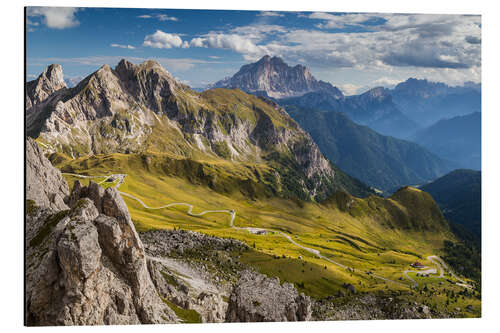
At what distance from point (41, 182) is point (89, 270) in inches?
517

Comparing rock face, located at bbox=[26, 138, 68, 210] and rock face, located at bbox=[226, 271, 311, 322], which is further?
rock face, located at bbox=[226, 271, 311, 322]

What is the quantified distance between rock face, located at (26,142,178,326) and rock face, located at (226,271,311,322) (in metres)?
5.86

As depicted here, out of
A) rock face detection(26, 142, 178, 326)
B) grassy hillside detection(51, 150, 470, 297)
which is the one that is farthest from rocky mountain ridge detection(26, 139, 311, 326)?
grassy hillside detection(51, 150, 470, 297)

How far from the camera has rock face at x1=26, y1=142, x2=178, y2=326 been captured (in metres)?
18.7

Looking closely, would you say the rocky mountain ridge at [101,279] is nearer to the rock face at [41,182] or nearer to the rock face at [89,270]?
the rock face at [89,270]

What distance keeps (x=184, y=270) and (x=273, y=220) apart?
140 feet

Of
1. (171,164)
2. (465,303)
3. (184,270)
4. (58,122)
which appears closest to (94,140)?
(58,122)

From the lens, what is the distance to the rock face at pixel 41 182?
2620 cm

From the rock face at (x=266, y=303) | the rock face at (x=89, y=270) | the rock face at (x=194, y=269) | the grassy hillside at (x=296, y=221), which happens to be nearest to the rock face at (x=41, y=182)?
the rock face at (x=89, y=270)

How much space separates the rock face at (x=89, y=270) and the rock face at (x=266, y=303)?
5.86m

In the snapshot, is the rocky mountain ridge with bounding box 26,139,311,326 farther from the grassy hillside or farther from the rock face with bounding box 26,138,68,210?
the grassy hillside

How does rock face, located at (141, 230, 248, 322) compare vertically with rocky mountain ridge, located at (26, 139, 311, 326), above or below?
below

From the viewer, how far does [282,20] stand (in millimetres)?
33125

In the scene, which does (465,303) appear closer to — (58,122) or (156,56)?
(156,56)
